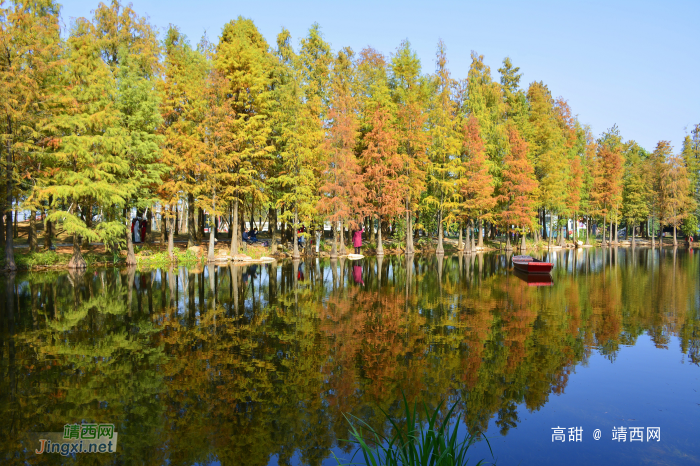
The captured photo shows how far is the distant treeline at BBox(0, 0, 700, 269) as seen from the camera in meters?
26.6

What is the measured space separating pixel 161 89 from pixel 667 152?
2693 inches

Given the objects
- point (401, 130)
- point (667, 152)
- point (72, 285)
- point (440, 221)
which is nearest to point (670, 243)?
point (667, 152)

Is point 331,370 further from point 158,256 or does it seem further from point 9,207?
point 158,256

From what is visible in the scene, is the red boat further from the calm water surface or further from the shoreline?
the shoreline

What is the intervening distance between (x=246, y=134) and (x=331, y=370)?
86.5 feet

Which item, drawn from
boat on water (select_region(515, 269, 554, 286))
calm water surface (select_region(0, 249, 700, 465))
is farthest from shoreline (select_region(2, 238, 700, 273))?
boat on water (select_region(515, 269, 554, 286))

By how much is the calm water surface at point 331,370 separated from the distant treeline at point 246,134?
1262cm

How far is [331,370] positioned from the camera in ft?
30.1

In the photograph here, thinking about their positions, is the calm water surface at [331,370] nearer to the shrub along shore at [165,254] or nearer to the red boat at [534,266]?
the red boat at [534,266]

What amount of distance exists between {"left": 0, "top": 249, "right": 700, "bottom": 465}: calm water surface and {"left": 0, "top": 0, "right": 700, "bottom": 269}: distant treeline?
12.6 meters

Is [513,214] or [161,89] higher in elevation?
[161,89]

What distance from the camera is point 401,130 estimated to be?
40594 mm

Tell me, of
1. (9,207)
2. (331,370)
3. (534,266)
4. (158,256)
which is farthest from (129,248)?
(331,370)

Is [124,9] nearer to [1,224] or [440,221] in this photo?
[1,224]
